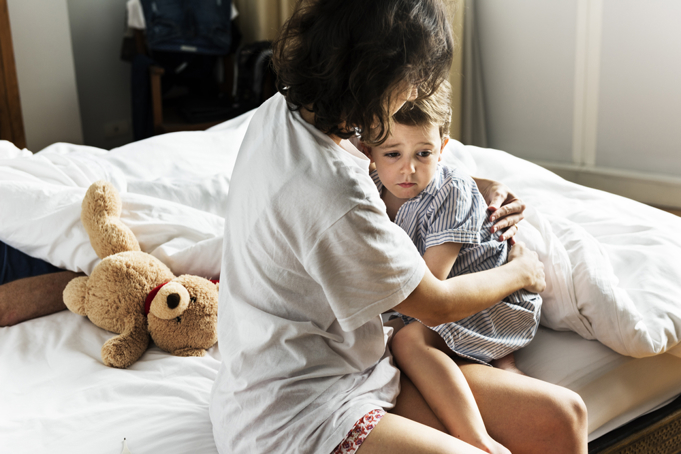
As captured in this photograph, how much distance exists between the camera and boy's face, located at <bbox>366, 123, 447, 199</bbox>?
1.07 metres

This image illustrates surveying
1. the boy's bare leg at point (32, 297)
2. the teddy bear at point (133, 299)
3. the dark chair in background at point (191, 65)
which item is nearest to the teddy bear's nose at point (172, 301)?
the teddy bear at point (133, 299)

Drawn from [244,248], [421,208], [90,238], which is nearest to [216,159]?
[90,238]

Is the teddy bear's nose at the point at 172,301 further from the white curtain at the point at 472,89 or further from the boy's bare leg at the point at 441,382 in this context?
the white curtain at the point at 472,89

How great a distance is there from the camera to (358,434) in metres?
0.81

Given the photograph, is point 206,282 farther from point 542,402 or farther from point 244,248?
point 542,402

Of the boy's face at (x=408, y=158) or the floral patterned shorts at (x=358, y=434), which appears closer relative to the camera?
the floral patterned shorts at (x=358, y=434)

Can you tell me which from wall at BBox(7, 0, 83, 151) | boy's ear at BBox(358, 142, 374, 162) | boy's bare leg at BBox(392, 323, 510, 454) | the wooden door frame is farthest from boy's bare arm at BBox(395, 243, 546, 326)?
wall at BBox(7, 0, 83, 151)

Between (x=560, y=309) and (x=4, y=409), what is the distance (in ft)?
3.52

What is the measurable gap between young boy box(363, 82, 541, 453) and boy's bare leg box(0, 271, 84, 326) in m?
0.82

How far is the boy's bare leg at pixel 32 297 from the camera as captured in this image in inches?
51.5

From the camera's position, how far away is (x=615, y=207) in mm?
1562

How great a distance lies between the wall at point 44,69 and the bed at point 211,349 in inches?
73.9

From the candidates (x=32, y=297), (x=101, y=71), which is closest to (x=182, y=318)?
(x=32, y=297)

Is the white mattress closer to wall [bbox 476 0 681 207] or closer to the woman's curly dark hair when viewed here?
the woman's curly dark hair
